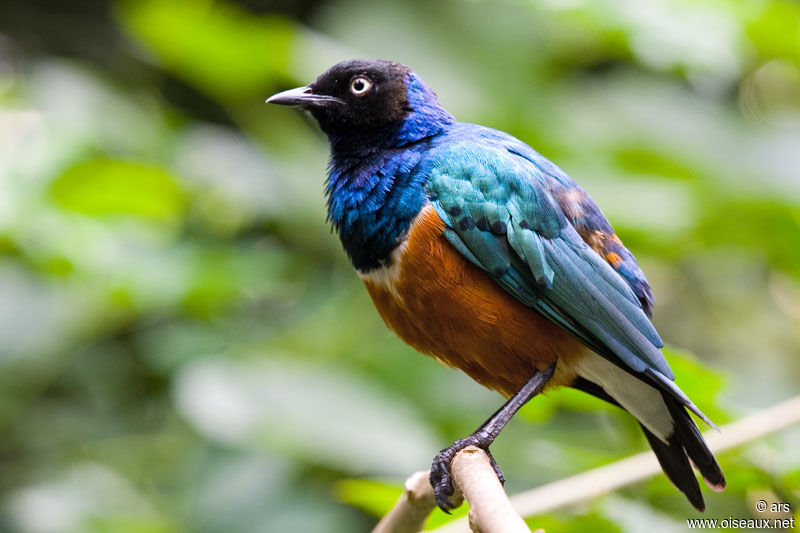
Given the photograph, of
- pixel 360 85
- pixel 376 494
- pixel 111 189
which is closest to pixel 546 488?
pixel 376 494

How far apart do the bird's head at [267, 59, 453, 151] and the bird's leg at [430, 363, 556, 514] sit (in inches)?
36.3

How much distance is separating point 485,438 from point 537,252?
575 millimetres

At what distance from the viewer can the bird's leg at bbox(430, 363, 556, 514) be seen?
2709 millimetres

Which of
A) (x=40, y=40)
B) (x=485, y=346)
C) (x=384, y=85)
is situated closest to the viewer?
(x=485, y=346)

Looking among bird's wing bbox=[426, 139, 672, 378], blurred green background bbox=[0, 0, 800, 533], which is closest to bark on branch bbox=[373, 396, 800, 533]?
→ bird's wing bbox=[426, 139, 672, 378]

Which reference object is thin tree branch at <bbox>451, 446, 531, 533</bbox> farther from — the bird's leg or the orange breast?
the orange breast

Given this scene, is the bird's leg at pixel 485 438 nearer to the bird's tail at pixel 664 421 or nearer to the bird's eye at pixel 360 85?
the bird's tail at pixel 664 421

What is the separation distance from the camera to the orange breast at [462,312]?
302cm

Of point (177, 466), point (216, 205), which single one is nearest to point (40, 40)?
point (216, 205)

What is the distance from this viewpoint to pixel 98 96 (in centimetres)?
571

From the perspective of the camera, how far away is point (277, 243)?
5898mm

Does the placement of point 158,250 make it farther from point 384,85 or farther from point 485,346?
point 485,346

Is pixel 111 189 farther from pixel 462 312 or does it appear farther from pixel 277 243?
pixel 462 312

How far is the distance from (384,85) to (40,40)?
418 centimetres
